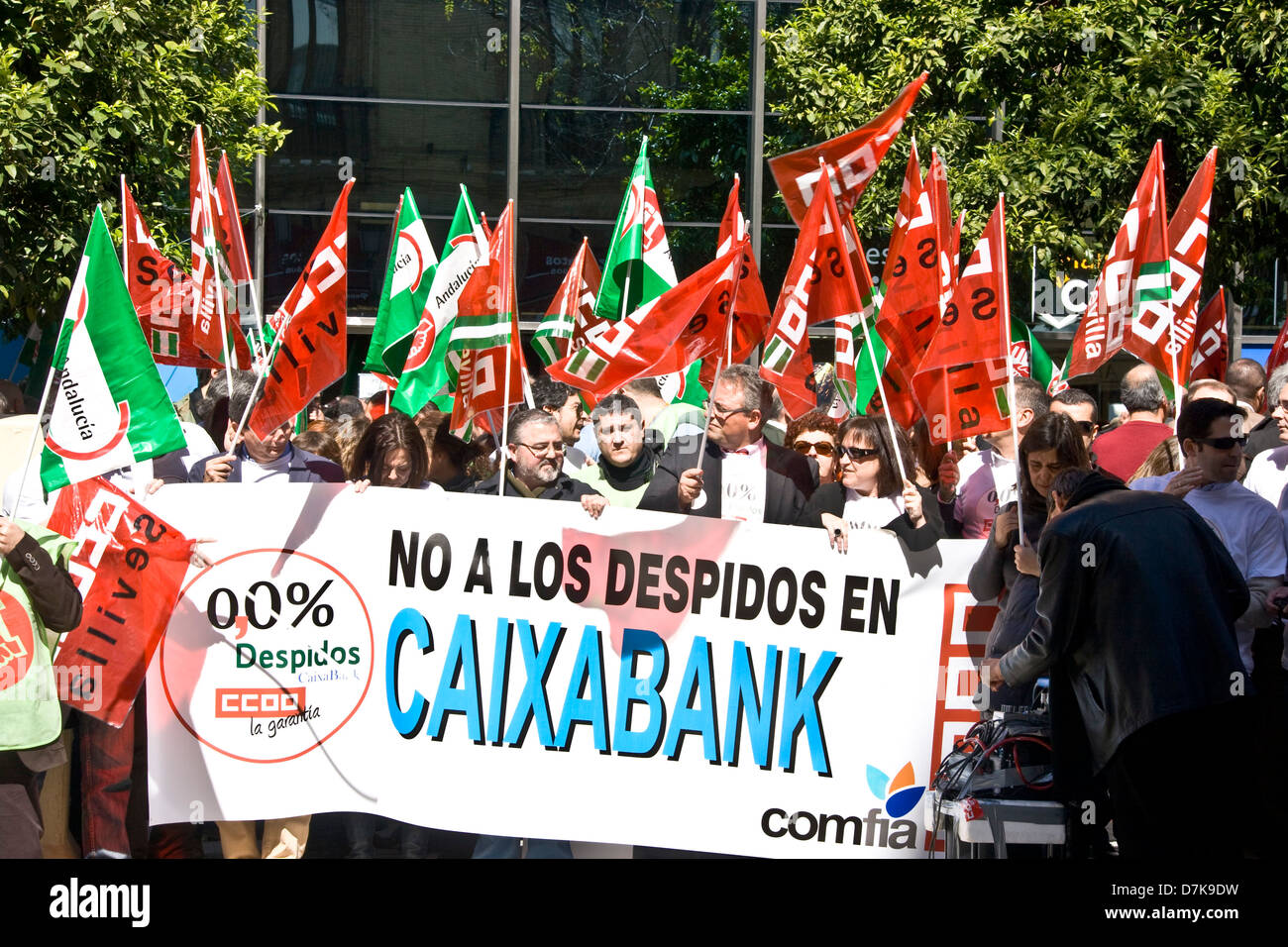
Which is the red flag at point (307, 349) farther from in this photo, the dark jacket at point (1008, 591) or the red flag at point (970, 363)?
the dark jacket at point (1008, 591)

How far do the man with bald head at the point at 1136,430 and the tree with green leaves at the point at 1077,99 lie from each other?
5803 millimetres

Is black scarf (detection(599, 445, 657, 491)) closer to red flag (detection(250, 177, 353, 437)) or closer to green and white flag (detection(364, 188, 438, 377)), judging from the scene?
red flag (detection(250, 177, 353, 437))

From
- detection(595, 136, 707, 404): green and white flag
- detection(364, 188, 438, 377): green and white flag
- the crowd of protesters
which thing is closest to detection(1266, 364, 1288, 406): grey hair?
the crowd of protesters

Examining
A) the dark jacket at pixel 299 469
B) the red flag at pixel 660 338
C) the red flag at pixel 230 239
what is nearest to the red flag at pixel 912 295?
the red flag at pixel 660 338

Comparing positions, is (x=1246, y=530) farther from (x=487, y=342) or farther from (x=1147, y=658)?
(x=487, y=342)

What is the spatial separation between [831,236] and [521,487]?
1.59 meters

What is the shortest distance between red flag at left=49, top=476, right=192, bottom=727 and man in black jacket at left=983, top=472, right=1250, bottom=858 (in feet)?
9.41

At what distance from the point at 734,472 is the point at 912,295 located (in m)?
1.22

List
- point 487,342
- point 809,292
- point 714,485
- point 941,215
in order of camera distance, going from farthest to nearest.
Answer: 1. point 941,215
2. point 487,342
3. point 809,292
4. point 714,485

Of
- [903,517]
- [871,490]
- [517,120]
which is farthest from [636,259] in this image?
[517,120]

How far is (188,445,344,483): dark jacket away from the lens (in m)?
6.89

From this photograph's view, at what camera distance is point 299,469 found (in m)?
7.06
